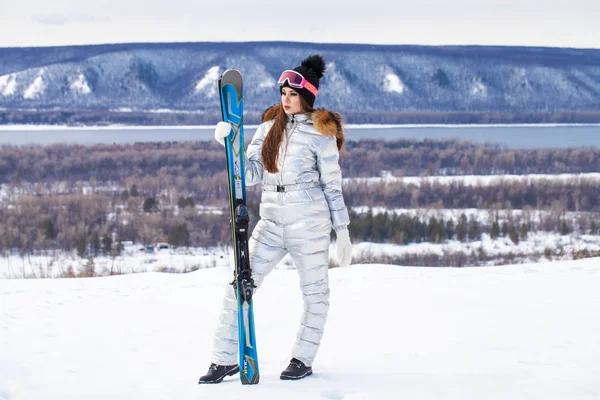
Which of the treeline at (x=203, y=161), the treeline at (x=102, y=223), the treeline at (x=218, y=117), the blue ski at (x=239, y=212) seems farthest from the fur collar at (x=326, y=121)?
the treeline at (x=218, y=117)

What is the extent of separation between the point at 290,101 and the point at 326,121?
0.22 meters

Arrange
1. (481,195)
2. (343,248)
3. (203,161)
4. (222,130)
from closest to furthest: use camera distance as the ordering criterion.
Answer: (222,130)
(343,248)
(481,195)
(203,161)

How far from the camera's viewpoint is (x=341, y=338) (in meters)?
5.06

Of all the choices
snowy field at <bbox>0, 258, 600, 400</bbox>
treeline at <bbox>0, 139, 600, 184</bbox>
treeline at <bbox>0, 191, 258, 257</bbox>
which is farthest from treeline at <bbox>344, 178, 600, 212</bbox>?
snowy field at <bbox>0, 258, 600, 400</bbox>

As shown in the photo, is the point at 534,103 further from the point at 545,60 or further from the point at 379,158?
the point at 379,158

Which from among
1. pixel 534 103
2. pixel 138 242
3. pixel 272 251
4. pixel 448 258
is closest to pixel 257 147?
pixel 272 251

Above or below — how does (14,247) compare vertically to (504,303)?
below

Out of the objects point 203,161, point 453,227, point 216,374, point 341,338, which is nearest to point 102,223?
point 453,227

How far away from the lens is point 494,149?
85.4m

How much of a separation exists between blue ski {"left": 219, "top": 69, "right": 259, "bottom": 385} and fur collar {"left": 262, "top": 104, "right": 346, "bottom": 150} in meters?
0.21

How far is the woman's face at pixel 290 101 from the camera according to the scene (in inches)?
153

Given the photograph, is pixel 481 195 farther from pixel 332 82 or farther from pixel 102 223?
pixel 332 82

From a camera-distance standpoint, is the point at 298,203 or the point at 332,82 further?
the point at 332,82

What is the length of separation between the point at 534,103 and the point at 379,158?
68.8m
